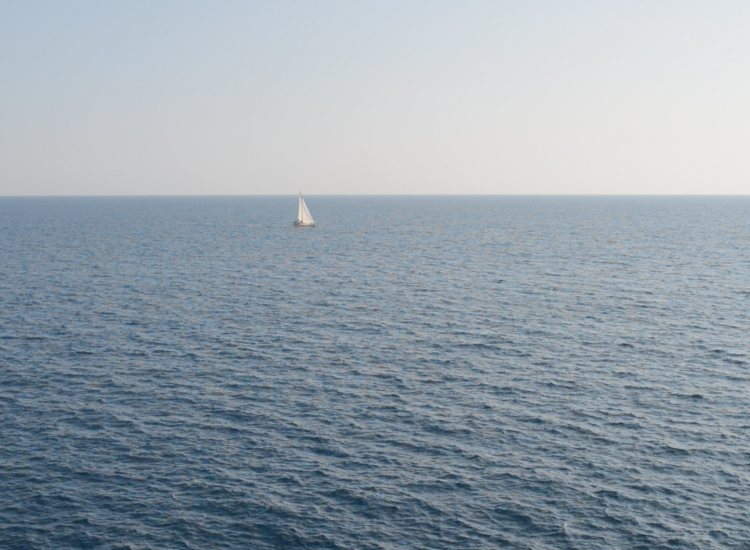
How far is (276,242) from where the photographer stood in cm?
19400

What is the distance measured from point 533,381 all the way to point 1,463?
4564cm

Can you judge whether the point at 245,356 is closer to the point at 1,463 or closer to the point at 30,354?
the point at 30,354

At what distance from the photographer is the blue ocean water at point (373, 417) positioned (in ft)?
136

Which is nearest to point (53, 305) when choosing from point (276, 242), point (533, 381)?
point (533, 381)

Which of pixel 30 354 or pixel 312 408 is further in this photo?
pixel 30 354

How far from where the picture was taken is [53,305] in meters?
97.6

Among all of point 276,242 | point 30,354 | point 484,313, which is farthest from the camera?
point 276,242

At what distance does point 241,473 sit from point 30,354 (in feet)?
124

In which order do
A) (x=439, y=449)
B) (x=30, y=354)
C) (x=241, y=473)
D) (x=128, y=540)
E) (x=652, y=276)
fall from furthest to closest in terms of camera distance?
(x=652, y=276) → (x=30, y=354) → (x=439, y=449) → (x=241, y=473) → (x=128, y=540)

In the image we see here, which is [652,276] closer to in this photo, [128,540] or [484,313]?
[484,313]

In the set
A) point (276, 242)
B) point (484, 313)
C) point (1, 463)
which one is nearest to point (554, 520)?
point (1, 463)

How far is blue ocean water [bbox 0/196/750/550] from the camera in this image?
Answer: 41.6m

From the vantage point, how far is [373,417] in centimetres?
5722

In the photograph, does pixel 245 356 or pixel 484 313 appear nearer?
pixel 245 356
